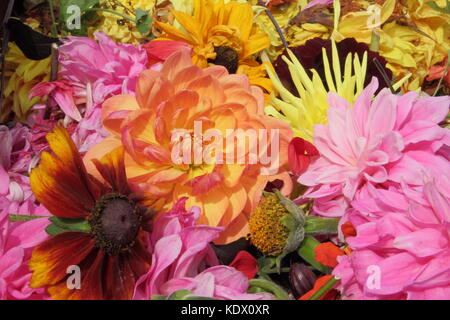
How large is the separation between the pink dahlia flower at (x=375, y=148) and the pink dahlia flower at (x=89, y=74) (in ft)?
0.55

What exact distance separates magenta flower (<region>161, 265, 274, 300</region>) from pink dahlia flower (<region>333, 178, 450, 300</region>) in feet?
0.18

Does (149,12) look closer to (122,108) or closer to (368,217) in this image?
(122,108)

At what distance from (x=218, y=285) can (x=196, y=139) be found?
4.4 inches

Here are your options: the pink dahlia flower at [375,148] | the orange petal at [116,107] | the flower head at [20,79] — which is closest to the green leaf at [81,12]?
the flower head at [20,79]

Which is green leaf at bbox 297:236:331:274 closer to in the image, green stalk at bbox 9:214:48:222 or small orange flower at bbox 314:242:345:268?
small orange flower at bbox 314:242:345:268

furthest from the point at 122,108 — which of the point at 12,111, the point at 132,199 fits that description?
the point at 12,111

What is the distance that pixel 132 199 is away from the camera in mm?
404

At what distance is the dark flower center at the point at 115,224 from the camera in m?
0.38

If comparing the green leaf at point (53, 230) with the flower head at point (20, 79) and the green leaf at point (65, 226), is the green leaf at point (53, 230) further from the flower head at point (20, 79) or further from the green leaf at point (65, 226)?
the flower head at point (20, 79)

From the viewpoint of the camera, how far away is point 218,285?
0.38 meters

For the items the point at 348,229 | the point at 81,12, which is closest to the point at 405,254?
the point at 348,229

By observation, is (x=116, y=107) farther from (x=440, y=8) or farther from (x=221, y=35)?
(x=440, y=8)
